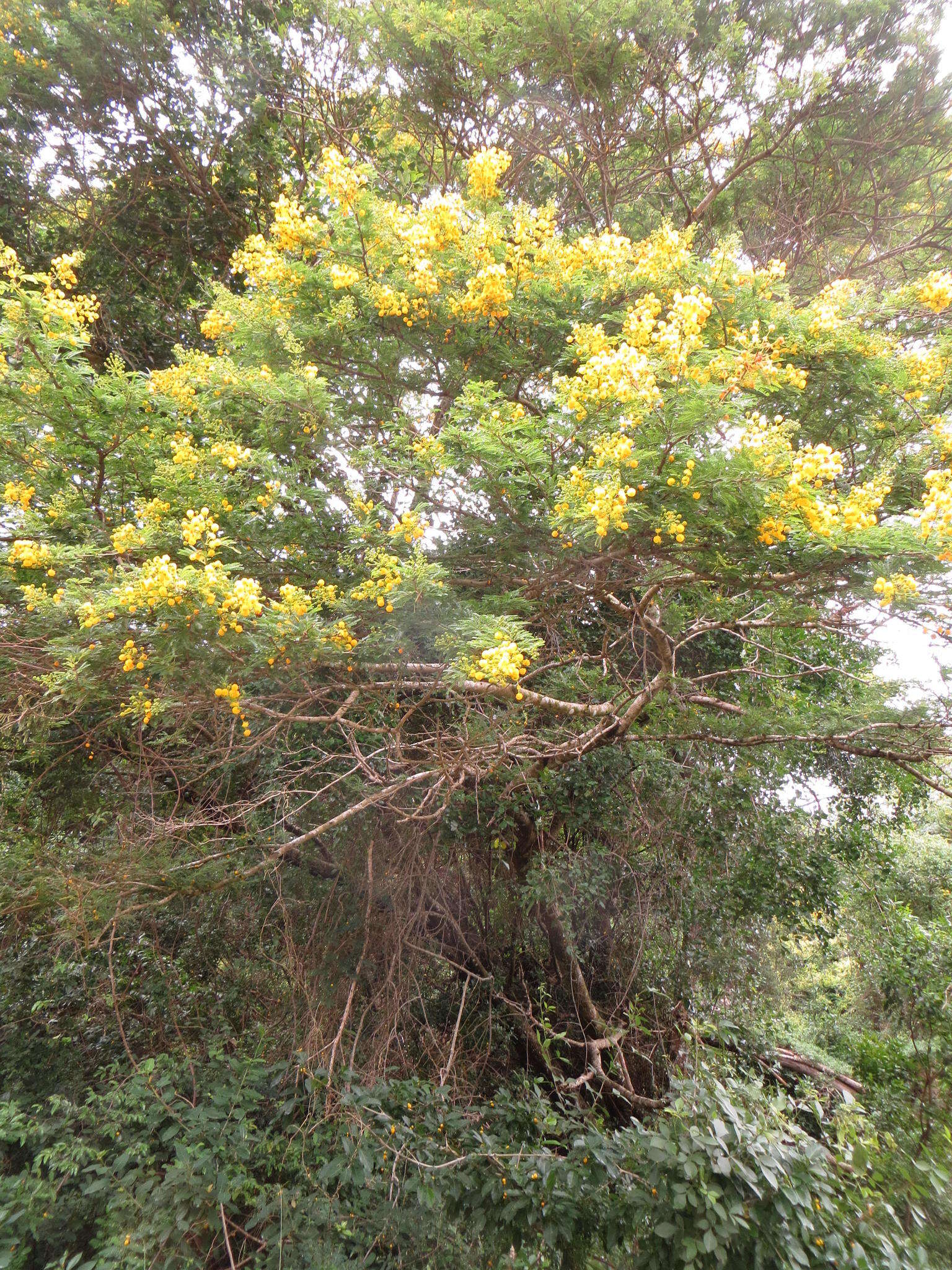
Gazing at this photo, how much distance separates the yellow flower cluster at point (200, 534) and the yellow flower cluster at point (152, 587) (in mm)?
180

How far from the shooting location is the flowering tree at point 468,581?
2.61 metres

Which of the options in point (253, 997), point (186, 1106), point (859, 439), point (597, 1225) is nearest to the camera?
point (597, 1225)

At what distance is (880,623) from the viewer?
311 cm

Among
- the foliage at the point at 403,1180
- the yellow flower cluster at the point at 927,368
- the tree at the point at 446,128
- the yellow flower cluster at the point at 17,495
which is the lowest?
the foliage at the point at 403,1180

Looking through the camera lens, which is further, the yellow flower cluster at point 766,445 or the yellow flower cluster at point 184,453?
the yellow flower cluster at point 184,453

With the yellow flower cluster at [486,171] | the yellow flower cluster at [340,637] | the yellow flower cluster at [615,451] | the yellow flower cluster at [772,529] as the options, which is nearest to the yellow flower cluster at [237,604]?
the yellow flower cluster at [340,637]

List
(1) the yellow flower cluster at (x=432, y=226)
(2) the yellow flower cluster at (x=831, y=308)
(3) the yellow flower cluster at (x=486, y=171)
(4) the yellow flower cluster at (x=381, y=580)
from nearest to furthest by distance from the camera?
(4) the yellow flower cluster at (x=381, y=580)
(2) the yellow flower cluster at (x=831, y=308)
(1) the yellow flower cluster at (x=432, y=226)
(3) the yellow flower cluster at (x=486, y=171)

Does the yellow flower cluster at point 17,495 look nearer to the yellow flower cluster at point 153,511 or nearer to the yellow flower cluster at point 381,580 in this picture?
the yellow flower cluster at point 153,511

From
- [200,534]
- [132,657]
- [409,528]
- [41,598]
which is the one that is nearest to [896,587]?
[409,528]

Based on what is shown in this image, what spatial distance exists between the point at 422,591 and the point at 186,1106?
10.6ft

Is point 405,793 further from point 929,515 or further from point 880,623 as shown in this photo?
point 929,515

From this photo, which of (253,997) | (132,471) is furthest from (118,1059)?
(132,471)

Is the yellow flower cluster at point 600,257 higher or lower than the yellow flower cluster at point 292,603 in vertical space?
higher

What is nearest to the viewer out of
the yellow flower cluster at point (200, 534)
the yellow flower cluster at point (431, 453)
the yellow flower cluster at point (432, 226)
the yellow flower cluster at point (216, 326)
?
the yellow flower cluster at point (200, 534)
